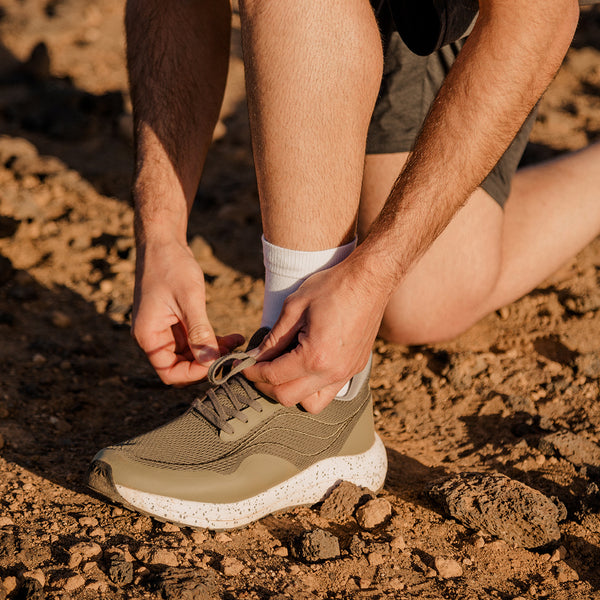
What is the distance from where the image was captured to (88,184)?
132 inches

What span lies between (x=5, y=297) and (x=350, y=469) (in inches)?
56.0

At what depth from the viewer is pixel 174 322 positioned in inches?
70.6

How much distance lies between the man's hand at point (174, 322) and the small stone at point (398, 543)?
1.84 ft

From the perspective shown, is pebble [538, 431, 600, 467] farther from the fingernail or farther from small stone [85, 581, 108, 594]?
small stone [85, 581, 108, 594]

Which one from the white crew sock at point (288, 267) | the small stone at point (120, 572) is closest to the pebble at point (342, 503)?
the white crew sock at point (288, 267)

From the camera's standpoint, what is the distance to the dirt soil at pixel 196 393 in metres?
1.53

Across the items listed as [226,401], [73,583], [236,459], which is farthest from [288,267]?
[73,583]

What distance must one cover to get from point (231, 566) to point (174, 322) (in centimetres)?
57

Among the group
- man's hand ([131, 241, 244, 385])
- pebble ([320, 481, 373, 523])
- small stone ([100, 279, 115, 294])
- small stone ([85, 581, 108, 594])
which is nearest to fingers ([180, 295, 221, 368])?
man's hand ([131, 241, 244, 385])

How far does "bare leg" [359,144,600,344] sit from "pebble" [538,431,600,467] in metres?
0.58

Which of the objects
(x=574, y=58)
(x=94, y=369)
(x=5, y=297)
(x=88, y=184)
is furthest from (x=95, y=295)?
(x=574, y=58)

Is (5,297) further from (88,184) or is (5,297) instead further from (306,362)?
(306,362)

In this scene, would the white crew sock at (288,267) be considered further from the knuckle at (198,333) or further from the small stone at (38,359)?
the small stone at (38,359)

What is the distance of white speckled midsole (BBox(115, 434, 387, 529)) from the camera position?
1.60 m
